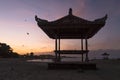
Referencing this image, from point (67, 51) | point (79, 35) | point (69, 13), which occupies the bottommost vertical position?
point (67, 51)

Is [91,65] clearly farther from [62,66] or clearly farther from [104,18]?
[104,18]

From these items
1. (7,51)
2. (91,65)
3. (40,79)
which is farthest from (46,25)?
(7,51)

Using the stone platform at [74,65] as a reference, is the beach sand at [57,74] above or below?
below

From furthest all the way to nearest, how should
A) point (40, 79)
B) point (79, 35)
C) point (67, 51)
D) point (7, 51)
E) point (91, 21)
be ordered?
point (7, 51) → point (79, 35) → point (67, 51) → point (91, 21) → point (40, 79)

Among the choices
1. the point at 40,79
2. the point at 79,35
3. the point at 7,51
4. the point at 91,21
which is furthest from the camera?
the point at 7,51

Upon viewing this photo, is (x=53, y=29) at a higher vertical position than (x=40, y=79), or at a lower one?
higher

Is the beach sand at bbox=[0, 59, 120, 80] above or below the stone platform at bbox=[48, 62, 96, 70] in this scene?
below

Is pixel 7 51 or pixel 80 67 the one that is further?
pixel 7 51

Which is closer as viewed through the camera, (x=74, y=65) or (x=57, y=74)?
(x=57, y=74)

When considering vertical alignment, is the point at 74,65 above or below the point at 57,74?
above

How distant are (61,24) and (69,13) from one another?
1219 millimetres

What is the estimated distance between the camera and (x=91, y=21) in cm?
2119

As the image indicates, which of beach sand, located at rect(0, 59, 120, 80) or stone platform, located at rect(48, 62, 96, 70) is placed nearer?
beach sand, located at rect(0, 59, 120, 80)

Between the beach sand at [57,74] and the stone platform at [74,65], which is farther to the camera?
the stone platform at [74,65]
